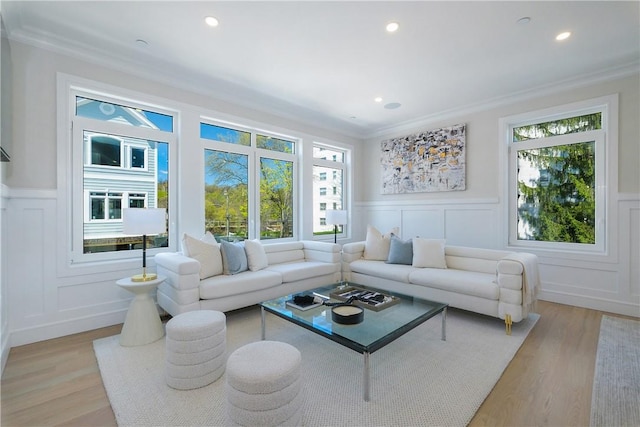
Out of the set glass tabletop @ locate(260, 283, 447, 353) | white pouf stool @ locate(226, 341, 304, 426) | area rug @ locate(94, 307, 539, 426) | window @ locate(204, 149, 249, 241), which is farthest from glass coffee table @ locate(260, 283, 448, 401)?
window @ locate(204, 149, 249, 241)

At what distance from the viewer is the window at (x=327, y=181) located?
5.38 m

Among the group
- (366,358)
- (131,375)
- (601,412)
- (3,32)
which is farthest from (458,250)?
(3,32)

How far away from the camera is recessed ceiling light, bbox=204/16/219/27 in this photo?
247 cm

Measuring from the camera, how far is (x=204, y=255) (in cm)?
313

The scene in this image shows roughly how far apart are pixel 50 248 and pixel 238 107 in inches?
108

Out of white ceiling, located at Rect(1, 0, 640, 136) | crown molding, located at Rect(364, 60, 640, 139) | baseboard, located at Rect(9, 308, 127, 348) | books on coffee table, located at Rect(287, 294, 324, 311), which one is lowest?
baseboard, located at Rect(9, 308, 127, 348)


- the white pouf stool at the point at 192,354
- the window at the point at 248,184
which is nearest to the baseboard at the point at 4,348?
the white pouf stool at the point at 192,354

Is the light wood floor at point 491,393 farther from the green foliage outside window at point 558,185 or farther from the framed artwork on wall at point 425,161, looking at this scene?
the framed artwork on wall at point 425,161

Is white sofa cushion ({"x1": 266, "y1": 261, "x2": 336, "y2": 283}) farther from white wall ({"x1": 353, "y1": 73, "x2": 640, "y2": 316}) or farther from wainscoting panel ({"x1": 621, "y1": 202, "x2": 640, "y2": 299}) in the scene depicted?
wainscoting panel ({"x1": 621, "y1": 202, "x2": 640, "y2": 299})

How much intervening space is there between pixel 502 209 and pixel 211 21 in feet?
14.3

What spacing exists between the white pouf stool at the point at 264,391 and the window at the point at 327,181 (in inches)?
148

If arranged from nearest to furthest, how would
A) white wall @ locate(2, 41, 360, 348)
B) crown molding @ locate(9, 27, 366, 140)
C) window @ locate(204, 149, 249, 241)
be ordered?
1. white wall @ locate(2, 41, 360, 348)
2. crown molding @ locate(9, 27, 366, 140)
3. window @ locate(204, 149, 249, 241)

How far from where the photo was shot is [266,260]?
370 cm

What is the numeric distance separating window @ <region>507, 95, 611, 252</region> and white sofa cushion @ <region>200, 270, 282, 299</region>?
11.7 feet
